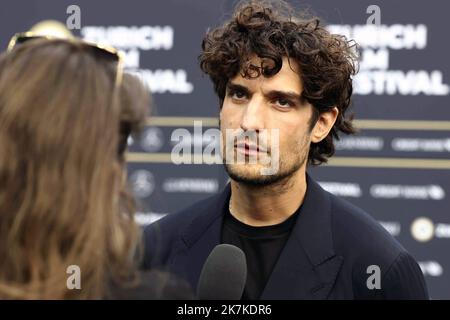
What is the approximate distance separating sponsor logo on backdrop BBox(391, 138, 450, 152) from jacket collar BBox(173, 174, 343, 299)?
4.29 ft

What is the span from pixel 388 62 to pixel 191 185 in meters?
1.17

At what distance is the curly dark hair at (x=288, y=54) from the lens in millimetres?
2826

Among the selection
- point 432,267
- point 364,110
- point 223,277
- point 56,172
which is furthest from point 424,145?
point 56,172

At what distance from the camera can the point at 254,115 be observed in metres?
2.71

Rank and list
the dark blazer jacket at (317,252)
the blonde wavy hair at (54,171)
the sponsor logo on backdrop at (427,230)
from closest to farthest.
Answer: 1. the blonde wavy hair at (54,171)
2. the dark blazer jacket at (317,252)
3. the sponsor logo on backdrop at (427,230)

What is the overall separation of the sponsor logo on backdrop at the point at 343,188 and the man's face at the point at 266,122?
4.03 feet

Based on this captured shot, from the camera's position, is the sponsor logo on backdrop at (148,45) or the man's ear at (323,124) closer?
the man's ear at (323,124)

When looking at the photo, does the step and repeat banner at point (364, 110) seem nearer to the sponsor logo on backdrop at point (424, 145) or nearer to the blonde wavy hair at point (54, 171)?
the sponsor logo on backdrop at point (424, 145)

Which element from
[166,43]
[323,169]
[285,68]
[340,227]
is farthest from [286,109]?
[166,43]

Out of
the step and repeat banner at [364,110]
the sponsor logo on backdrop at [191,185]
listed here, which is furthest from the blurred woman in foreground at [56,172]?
the sponsor logo on backdrop at [191,185]

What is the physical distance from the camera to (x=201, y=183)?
4.16 m

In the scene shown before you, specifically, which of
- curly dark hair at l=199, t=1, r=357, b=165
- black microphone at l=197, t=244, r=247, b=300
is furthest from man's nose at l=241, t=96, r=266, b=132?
black microphone at l=197, t=244, r=247, b=300

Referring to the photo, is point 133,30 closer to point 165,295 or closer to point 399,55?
point 399,55

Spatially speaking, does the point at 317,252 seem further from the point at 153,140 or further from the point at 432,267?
the point at 153,140
